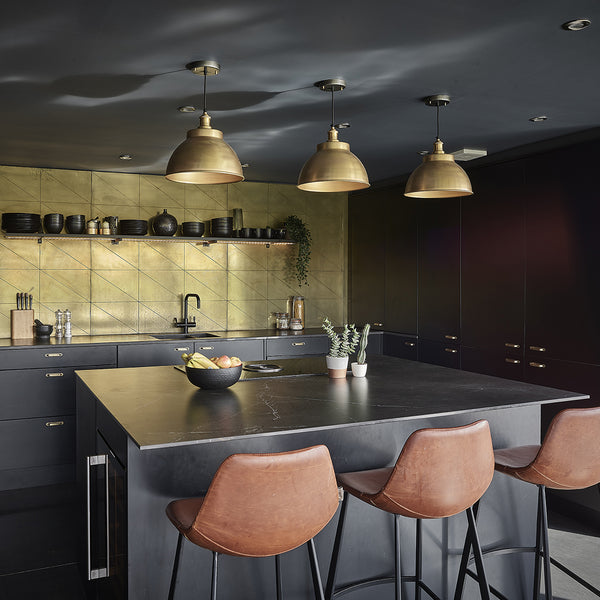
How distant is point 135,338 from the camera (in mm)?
5039

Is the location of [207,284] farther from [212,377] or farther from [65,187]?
[212,377]

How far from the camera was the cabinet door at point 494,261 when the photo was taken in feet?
14.3

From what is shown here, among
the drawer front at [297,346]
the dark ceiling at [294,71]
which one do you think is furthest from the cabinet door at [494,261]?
the drawer front at [297,346]

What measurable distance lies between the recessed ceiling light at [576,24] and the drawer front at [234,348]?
353cm

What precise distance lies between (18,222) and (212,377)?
2953mm

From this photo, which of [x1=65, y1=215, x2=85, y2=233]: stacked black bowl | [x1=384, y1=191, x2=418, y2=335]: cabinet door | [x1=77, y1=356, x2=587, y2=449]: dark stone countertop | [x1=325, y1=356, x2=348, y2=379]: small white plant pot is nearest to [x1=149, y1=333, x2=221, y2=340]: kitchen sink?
[x1=65, y1=215, x2=85, y2=233]: stacked black bowl

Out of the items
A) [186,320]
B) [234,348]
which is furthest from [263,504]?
[186,320]

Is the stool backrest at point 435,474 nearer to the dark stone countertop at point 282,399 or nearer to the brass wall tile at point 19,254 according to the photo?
the dark stone countertop at point 282,399

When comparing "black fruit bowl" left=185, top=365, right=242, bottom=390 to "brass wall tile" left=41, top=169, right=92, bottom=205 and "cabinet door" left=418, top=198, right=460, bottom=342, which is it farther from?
"brass wall tile" left=41, top=169, right=92, bottom=205

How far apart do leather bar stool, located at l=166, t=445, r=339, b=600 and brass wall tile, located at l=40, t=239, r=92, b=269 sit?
389 cm

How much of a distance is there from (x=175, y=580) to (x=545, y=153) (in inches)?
139

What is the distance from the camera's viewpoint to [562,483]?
7.64ft

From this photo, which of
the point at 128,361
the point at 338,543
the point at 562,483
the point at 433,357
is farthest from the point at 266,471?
the point at 433,357

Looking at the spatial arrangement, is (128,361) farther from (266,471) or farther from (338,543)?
(266,471)
